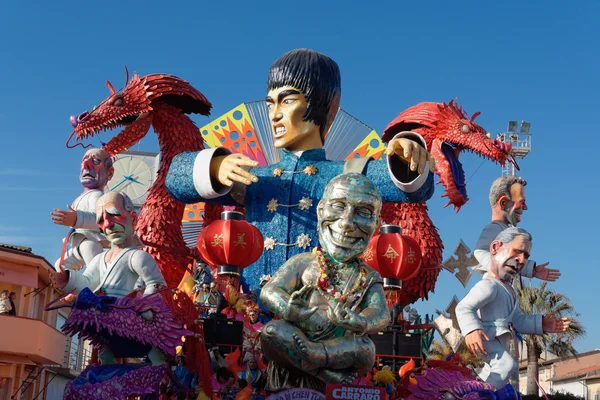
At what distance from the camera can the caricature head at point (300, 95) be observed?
20.0ft

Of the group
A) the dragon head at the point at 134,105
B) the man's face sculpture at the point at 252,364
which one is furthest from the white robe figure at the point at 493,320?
the dragon head at the point at 134,105

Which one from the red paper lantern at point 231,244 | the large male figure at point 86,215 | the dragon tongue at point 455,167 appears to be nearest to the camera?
the red paper lantern at point 231,244

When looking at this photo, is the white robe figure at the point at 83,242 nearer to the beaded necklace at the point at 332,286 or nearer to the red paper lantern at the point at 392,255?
the red paper lantern at the point at 392,255

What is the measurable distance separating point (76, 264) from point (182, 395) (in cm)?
237

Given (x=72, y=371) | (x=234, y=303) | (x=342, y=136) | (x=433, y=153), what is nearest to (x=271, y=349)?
(x=234, y=303)

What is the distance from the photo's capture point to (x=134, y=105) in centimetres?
666

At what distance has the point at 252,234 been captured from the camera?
5.66 metres

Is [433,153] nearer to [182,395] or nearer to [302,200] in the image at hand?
[302,200]

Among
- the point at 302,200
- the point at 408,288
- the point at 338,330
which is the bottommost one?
the point at 338,330

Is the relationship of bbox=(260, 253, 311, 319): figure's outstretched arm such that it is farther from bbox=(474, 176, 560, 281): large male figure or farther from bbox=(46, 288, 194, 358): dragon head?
bbox=(474, 176, 560, 281): large male figure

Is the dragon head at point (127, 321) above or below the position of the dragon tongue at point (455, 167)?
below

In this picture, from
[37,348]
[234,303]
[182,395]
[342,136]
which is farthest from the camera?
[37,348]

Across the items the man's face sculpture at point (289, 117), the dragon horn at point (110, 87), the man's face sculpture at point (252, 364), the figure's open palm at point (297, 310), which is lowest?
the man's face sculpture at point (252, 364)

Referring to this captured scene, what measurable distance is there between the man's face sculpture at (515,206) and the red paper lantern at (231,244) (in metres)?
2.18
